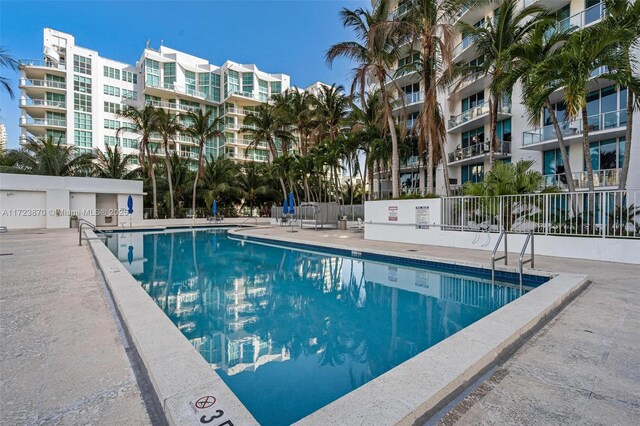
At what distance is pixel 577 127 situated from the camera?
16062 millimetres

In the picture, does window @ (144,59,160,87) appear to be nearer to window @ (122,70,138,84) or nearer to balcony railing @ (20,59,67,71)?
window @ (122,70,138,84)

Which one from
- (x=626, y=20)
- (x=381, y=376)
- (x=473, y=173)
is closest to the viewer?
(x=381, y=376)

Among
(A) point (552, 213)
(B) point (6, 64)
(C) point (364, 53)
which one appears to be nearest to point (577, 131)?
(A) point (552, 213)

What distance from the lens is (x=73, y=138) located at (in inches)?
1524

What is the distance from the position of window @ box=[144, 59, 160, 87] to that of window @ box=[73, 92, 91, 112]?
7.52 metres

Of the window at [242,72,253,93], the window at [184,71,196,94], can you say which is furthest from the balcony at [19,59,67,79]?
the window at [242,72,253,93]

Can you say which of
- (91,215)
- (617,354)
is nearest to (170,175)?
(91,215)

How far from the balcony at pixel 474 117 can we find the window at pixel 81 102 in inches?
1681

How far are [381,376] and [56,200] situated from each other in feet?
85.0

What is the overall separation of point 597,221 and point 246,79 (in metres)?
49.6

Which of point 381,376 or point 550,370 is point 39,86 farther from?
point 550,370

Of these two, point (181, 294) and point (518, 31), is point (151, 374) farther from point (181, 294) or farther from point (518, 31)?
point (518, 31)

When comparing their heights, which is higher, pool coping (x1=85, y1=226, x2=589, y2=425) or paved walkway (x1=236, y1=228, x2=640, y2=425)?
pool coping (x1=85, y1=226, x2=589, y2=425)

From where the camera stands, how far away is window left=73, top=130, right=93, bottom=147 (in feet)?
128
